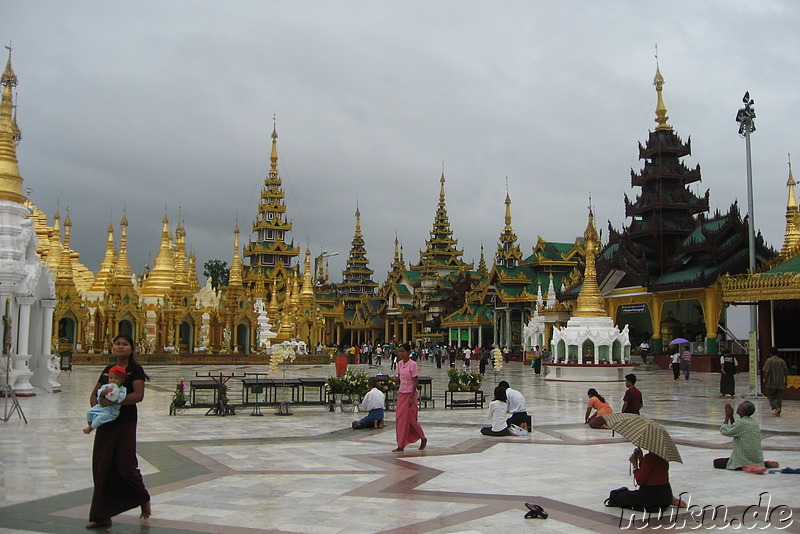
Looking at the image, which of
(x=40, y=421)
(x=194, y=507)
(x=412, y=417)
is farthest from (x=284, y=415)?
(x=194, y=507)

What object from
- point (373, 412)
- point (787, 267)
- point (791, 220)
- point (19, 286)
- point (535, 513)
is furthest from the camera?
point (791, 220)

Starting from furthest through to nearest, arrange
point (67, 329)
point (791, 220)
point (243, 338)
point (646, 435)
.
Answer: point (243, 338)
point (67, 329)
point (791, 220)
point (646, 435)

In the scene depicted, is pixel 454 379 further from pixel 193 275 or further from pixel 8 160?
pixel 193 275

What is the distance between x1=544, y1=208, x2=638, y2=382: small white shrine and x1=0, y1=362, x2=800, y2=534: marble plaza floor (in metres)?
14.2

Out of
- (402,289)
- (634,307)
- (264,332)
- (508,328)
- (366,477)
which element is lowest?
(366,477)

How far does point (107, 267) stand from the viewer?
171 feet

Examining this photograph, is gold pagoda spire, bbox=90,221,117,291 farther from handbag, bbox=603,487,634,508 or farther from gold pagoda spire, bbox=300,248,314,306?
handbag, bbox=603,487,634,508

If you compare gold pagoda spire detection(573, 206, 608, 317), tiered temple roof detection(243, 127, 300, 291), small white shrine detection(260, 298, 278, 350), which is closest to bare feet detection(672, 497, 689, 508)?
gold pagoda spire detection(573, 206, 608, 317)

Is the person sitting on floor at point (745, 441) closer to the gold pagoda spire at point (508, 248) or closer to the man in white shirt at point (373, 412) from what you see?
the man in white shirt at point (373, 412)

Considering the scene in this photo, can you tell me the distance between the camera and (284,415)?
53.0 feet

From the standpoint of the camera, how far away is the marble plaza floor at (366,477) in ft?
22.5

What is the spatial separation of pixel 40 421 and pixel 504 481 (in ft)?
30.0

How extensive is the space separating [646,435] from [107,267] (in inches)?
1969

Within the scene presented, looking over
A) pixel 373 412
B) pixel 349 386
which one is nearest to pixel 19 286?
pixel 349 386
